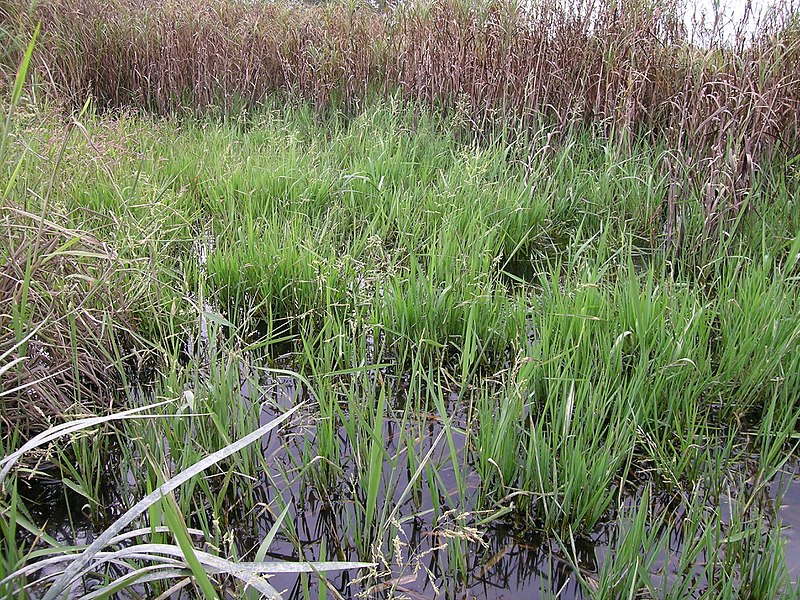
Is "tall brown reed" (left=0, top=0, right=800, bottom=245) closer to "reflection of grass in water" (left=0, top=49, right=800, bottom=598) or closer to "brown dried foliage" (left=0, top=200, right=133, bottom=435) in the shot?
"reflection of grass in water" (left=0, top=49, right=800, bottom=598)

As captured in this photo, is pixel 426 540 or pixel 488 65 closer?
pixel 426 540

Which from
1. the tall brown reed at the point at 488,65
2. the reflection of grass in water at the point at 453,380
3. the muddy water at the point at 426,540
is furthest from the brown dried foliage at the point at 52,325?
the tall brown reed at the point at 488,65

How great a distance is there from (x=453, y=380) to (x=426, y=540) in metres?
0.47

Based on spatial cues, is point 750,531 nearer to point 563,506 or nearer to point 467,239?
point 563,506

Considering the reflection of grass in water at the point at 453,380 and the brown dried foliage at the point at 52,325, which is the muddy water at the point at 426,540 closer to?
the reflection of grass in water at the point at 453,380

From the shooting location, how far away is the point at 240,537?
1.59 meters

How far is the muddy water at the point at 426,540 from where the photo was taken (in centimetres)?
143

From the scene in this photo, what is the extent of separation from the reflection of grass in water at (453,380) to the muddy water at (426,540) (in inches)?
0.5

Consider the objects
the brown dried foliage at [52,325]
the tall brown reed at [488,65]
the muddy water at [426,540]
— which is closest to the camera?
the muddy water at [426,540]

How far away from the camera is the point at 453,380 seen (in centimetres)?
184

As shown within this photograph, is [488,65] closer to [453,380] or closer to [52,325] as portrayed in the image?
[453,380]

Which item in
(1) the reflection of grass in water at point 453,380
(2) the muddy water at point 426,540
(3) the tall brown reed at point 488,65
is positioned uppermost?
(3) the tall brown reed at point 488,65

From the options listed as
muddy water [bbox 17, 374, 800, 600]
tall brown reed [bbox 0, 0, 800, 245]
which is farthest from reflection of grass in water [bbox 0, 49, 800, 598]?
tall brown reed [bbox 0, 0, 800, 245]

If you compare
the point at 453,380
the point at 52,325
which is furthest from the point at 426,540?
the point at 52,325
